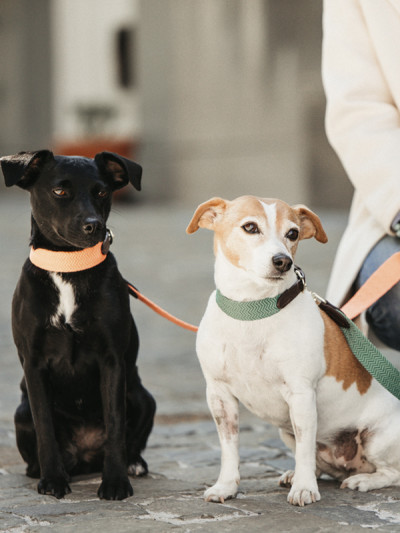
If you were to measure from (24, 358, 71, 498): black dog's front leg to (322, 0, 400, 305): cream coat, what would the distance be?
4.00ft

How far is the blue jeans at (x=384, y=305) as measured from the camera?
123 inches

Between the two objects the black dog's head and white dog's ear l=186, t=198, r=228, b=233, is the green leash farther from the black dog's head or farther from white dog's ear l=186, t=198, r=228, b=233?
the black dog's head

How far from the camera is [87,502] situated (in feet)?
8.48

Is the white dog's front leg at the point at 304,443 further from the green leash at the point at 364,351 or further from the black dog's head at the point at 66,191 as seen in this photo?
the black dog's head at the point at 66,191

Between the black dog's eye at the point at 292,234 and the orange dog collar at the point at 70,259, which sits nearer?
the black dog's eye at the point at 292,234

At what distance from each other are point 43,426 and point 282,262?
3.16ft

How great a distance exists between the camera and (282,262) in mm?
2385

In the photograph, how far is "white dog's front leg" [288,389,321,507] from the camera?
97.9 inches

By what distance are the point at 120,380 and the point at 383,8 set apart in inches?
70.4

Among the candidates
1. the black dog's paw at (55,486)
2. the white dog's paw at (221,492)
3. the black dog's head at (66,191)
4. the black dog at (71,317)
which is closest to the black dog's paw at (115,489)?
the black dog at (71,317)

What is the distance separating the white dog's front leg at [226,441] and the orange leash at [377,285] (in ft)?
2.18

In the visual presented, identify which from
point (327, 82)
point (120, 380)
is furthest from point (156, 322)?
point (120, 380)

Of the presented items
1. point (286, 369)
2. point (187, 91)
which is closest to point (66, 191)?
point (286, 369)

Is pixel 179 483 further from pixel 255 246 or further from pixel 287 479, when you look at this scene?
pixel 255 246
